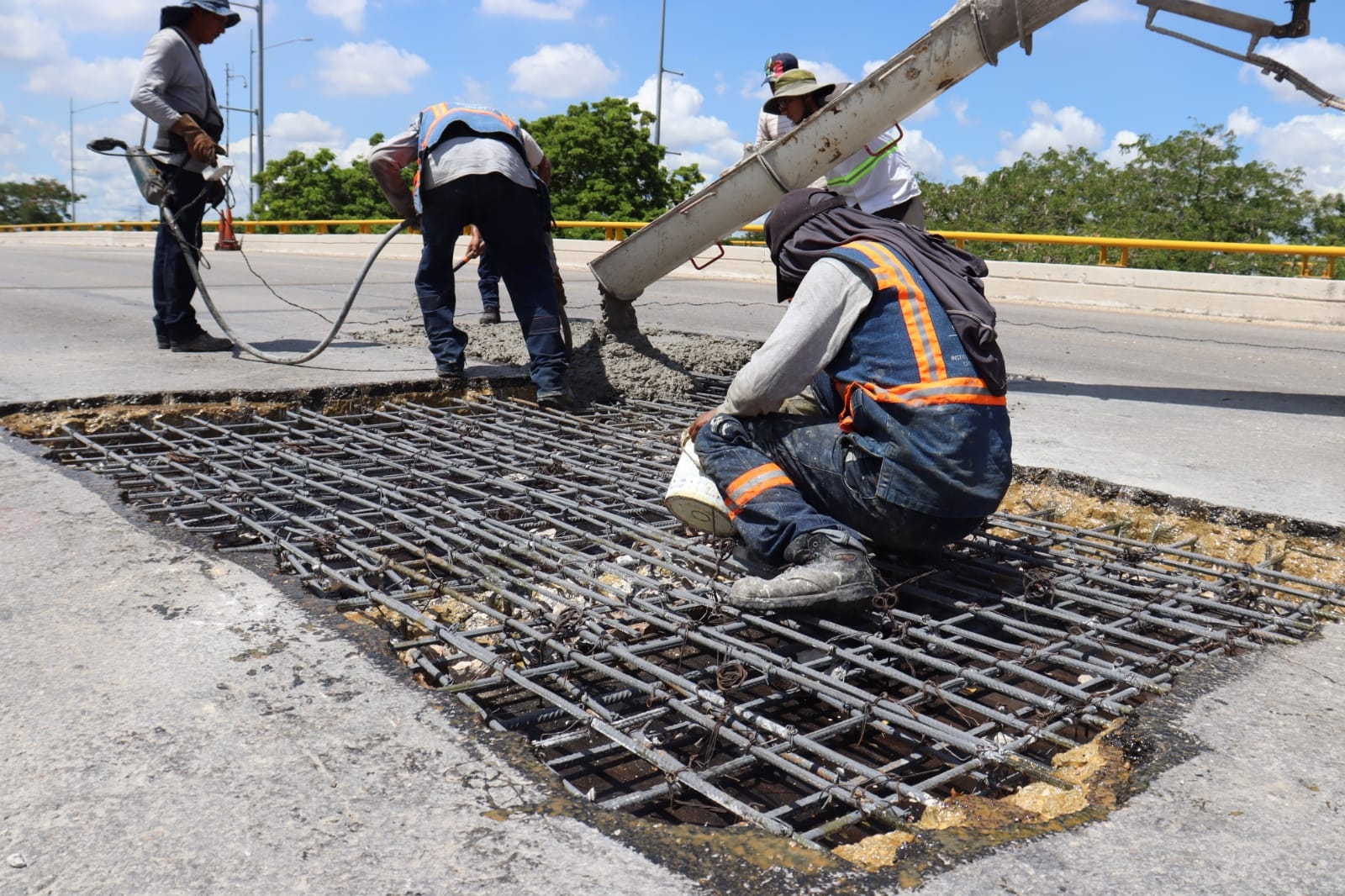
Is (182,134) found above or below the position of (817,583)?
above

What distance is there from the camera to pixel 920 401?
8.63 ft

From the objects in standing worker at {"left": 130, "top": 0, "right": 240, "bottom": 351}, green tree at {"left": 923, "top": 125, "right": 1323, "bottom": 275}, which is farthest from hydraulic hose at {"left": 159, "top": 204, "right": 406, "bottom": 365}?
green tree at {"left": 923, "top": 125, "right": 1323, "bottom": 275}

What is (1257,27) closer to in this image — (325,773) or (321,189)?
(325,773)

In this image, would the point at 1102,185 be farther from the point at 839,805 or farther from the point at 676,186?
the point at 839,805

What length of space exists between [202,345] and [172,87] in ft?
4.47

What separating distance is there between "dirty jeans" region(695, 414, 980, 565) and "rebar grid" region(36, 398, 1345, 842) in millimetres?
167

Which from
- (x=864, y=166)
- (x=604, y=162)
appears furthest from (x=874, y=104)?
(x=604, y=162)

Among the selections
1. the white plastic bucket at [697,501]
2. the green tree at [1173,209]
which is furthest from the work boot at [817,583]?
the green tree at [1173,209]

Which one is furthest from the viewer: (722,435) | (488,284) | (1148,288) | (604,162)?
(604,162)

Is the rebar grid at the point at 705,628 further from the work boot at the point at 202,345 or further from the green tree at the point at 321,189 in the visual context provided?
the green tree at the point at 321,189

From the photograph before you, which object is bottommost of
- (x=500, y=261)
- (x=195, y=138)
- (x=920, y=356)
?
(x=920, y=356)

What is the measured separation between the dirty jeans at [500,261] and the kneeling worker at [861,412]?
240 centimetres

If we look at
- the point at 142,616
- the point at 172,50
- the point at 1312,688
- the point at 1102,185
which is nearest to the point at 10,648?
the point at 142,616

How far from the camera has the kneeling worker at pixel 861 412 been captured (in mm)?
2623
